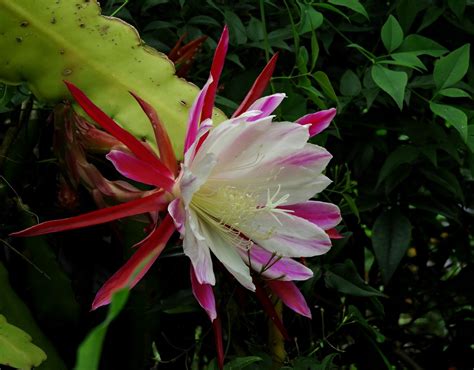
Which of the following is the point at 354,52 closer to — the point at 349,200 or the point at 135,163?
the point at 349,200

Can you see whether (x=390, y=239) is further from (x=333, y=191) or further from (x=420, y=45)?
(x=420, y=45)

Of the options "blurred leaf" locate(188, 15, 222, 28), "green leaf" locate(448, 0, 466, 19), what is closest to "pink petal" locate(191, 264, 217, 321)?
"blurred leaf" locate(188, 15, 222, 28)

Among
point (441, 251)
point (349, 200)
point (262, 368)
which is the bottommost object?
point (441, 251)

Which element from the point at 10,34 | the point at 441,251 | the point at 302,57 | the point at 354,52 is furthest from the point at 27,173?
the point at 441,251

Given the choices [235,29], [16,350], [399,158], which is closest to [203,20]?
[235,29]

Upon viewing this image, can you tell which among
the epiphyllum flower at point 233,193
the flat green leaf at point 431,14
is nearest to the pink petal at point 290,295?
the epiphyllum flower at point 233,193

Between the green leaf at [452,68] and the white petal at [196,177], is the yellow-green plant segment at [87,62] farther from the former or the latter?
the green leaf at [452,68]
